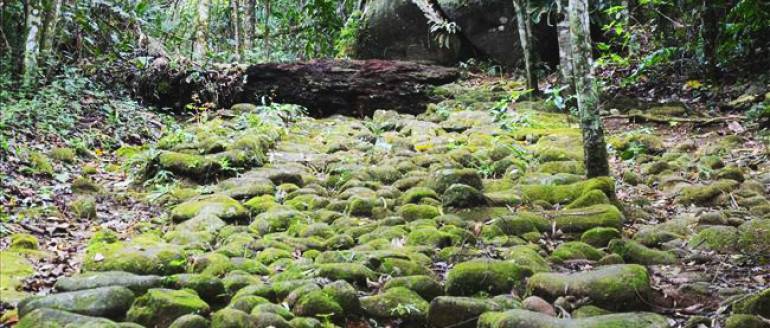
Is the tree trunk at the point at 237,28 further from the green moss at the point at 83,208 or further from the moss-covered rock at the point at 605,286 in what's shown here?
the moss-covered rock at the point at 605,286

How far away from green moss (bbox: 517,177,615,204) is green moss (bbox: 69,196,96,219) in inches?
149

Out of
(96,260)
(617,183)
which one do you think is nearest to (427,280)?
(96,260)

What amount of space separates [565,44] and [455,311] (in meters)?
6.32

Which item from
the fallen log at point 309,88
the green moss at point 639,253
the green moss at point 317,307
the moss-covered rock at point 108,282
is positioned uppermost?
the fallen log at point 309,88

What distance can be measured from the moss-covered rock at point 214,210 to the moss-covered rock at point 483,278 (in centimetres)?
224

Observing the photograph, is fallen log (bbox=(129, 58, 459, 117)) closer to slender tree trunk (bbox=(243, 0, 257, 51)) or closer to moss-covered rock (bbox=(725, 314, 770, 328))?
slender tree trunk (bbox=(243, 0, 257, 51))

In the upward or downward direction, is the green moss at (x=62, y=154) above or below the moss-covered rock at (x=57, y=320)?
above

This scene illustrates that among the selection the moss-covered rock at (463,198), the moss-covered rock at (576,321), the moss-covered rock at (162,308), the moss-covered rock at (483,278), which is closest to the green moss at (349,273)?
the moss-covered rock at (483,278)

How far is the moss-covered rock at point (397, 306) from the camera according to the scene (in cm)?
340

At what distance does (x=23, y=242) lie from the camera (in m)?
4.38

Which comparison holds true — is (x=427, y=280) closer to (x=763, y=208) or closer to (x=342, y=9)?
→ (x=763, y=208)

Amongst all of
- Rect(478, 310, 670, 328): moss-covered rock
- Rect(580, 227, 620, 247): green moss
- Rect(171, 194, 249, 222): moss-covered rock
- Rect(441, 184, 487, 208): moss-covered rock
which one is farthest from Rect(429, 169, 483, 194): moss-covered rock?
Rect(478, 310, 670, 328): moss-covered rock

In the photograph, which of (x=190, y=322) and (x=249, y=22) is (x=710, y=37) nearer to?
(x=249, y=22)

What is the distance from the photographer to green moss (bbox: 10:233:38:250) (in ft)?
14.3
